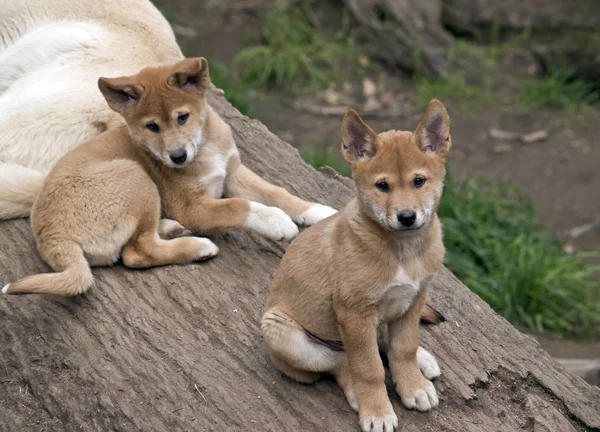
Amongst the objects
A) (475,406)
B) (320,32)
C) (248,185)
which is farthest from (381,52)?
(475,406)

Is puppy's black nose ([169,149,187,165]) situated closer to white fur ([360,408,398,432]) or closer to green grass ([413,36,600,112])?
white fur ([360,408,398,432])

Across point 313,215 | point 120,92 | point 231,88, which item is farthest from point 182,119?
point 231,88

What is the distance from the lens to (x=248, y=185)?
18.1 feet

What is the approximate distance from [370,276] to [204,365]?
3.75ft

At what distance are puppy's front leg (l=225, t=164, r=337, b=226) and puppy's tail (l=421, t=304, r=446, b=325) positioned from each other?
989 millimetres

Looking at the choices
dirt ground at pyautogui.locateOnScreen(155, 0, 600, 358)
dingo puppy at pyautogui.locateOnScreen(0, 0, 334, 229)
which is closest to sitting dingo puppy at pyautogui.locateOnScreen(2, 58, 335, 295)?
dingo puppy at pyautogui.locateOnScreen(0, 0, 334, 229)

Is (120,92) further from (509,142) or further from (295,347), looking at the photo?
(509,142)

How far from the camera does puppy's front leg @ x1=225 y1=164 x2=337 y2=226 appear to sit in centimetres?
535

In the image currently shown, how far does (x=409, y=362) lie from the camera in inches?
163

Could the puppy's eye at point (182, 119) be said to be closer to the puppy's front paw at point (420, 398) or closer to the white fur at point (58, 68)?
the white fur at point (58, 68)

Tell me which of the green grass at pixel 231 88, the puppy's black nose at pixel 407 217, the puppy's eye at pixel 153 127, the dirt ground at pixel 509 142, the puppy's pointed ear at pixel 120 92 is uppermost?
the puppy's black nose at pixel 407 217

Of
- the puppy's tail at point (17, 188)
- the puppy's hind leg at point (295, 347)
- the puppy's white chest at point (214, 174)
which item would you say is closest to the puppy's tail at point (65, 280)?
the puppy's tail at point (17, 188)

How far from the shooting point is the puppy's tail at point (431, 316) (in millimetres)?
4660

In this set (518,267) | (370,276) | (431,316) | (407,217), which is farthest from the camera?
(518,267)
